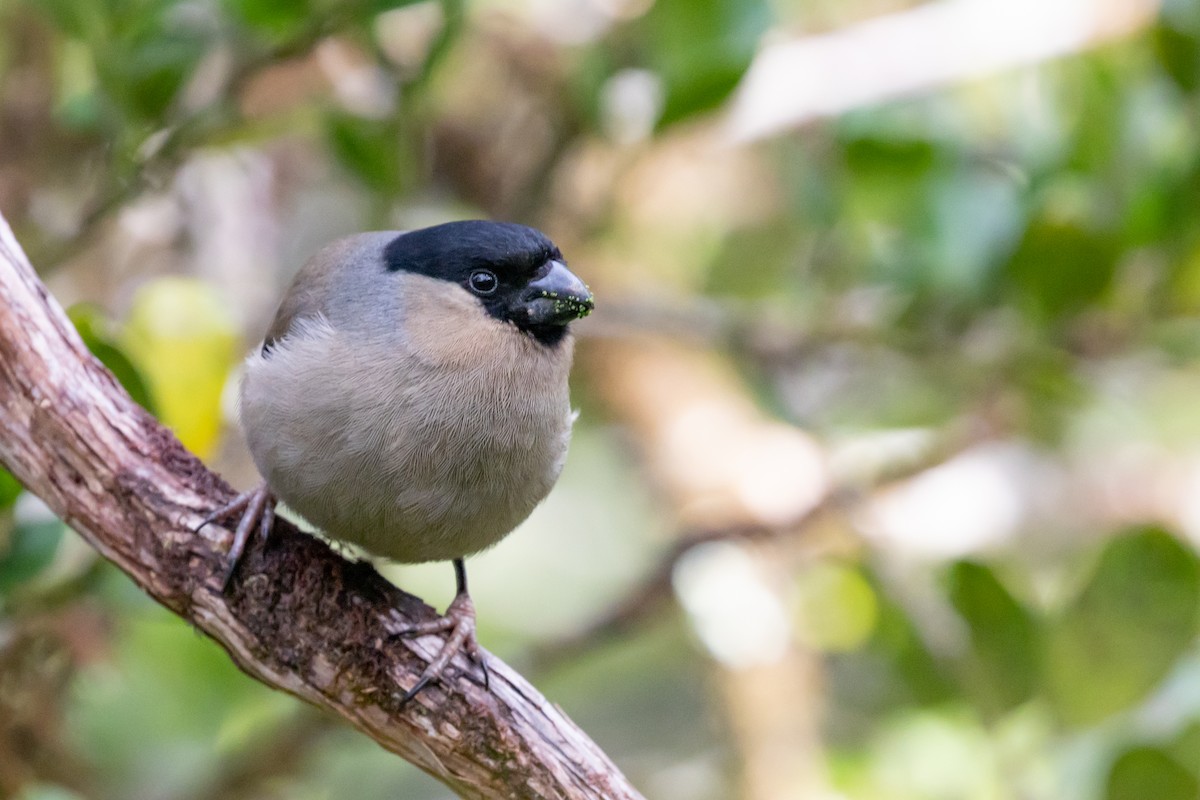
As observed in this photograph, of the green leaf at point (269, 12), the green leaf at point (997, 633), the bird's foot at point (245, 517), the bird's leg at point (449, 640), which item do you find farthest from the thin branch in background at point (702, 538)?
the green leaf at point (269, 12)

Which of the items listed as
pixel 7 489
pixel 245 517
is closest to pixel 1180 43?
pixel 245 517

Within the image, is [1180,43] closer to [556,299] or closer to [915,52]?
[915,52]

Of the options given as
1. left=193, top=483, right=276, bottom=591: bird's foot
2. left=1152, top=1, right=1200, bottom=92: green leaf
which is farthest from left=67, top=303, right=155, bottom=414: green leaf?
left=1152, top=1, right=1200, bottom=92: green leaf

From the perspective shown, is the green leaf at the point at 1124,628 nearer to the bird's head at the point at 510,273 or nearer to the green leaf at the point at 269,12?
the bird's head at the point at 510,273

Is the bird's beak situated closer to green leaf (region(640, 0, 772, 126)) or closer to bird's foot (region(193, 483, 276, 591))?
bird's foot (region(193, 483, 276, 591))

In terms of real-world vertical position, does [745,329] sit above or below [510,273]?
above

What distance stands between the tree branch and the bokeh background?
258 millimetres

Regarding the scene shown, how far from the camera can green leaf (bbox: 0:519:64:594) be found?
8.50 ft

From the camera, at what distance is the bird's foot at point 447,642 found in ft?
7.55

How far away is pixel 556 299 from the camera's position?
2578 millimetres

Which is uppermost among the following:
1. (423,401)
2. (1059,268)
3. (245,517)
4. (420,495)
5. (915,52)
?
(915,52)

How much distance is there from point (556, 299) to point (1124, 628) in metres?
1.53

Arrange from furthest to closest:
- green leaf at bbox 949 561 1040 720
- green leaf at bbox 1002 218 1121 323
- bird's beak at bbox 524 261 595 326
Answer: green leaf at bbox 1002 218 1121 323 → green leaf at bbox 949 561 1040 720 → bird's beak at bbox 524 261 595 326

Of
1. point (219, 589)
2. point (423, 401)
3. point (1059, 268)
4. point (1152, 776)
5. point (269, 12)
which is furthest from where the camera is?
point (1059, 268)
